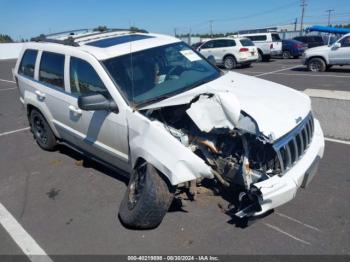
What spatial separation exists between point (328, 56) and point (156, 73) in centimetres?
1250

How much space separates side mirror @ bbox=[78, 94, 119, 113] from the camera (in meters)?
3.58

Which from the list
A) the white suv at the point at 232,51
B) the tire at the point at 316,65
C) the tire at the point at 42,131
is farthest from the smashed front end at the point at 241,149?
the white suv at the point at 232,51

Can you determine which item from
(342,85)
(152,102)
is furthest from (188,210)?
(342,85)

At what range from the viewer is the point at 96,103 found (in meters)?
3.62

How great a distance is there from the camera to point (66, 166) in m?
5.34

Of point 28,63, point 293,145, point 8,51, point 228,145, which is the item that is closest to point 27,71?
point 28,63

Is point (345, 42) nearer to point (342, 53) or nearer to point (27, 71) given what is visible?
point (342, 53)

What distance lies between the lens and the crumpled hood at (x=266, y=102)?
3133 millimetres

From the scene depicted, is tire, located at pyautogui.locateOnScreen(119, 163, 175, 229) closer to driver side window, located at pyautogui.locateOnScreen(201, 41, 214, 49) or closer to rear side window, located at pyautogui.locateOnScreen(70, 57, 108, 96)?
rear side window, located at pyautogui.locateOnScreen(70, 57, 108, 96)

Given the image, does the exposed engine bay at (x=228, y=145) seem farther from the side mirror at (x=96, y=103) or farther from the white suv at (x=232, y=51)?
the white suv at (x=232, y=51)

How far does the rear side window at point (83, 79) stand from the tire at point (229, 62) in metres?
14.6

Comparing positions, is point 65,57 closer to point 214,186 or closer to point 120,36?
point 120,36

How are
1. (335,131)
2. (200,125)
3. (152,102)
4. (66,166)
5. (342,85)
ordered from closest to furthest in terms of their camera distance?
(200,125) → (152,102) → (66,166) → (335,131) → (342,85)

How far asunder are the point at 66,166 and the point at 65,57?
5.76 ft
